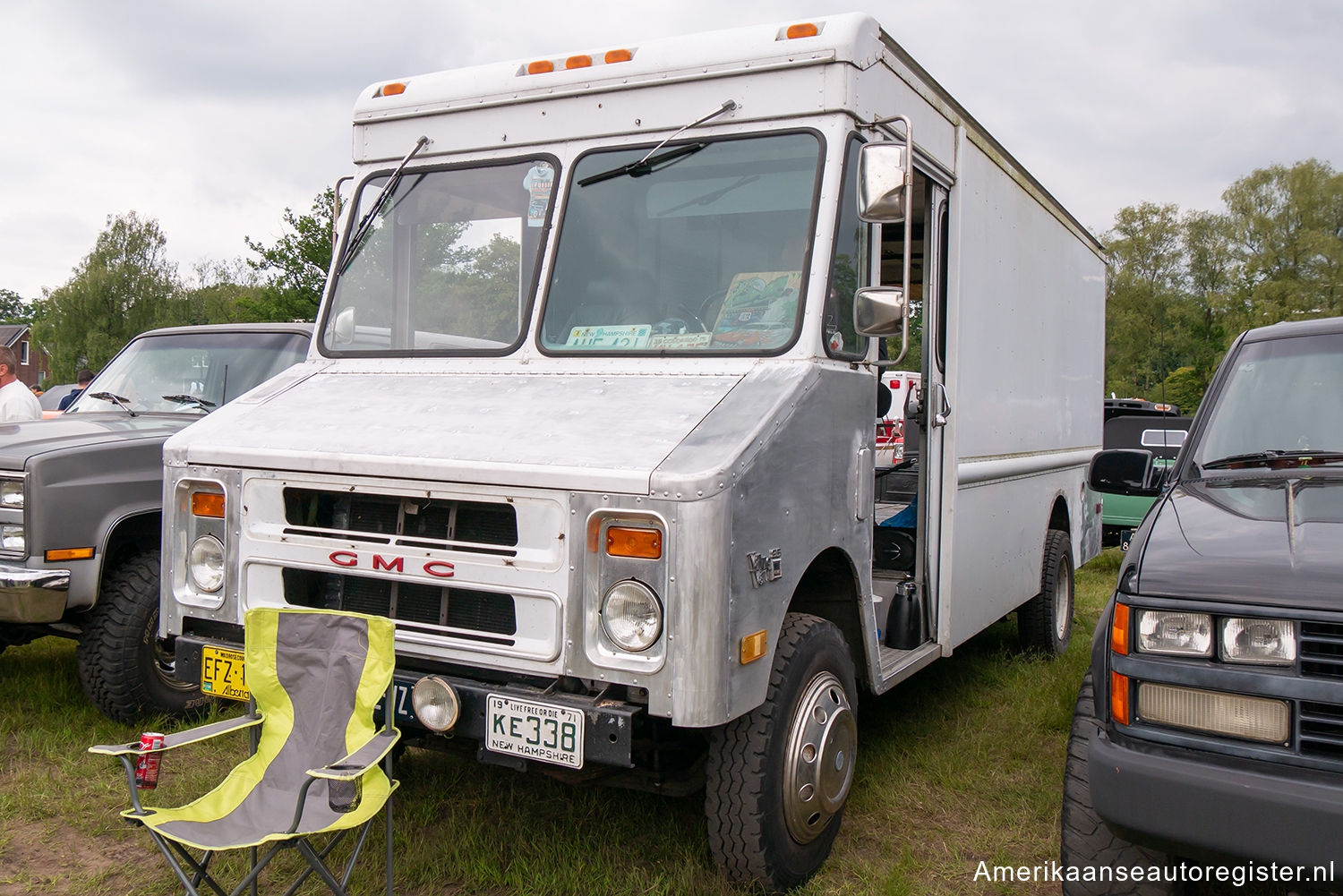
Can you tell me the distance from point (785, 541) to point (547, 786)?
6.04 feet

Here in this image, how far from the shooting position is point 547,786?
176 inches

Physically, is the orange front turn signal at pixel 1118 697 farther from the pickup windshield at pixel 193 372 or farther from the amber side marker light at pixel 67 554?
the pickup windshield at pixel 193 372

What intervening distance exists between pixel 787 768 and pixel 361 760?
1351 mm

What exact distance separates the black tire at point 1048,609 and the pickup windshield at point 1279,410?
314 cm

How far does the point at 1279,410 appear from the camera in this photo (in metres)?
3.66

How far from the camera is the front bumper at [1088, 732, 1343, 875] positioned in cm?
231

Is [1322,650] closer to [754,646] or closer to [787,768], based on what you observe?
[754,646]

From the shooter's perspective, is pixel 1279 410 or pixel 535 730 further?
pixel 1279 410

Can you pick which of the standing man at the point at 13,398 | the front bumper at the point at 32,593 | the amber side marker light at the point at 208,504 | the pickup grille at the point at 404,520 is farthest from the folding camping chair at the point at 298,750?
the standing man at the point at 13,398

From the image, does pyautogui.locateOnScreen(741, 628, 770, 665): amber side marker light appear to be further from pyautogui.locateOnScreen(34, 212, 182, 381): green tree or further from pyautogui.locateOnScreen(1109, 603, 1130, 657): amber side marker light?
pyautogui.locateOnScreen(34, 212, 182, 381): green tree

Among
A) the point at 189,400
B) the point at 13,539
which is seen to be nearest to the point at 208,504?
the point at 13,539

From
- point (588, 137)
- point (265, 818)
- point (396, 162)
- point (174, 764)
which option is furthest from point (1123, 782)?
point (174, 764)

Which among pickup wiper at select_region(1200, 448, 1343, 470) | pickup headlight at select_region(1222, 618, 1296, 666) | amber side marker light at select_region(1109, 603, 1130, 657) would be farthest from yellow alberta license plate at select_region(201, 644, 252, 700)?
pickup wiper at select_region(1200, 448, 1343, 470)

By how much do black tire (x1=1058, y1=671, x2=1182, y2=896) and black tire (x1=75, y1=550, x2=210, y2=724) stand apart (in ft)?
13.5
